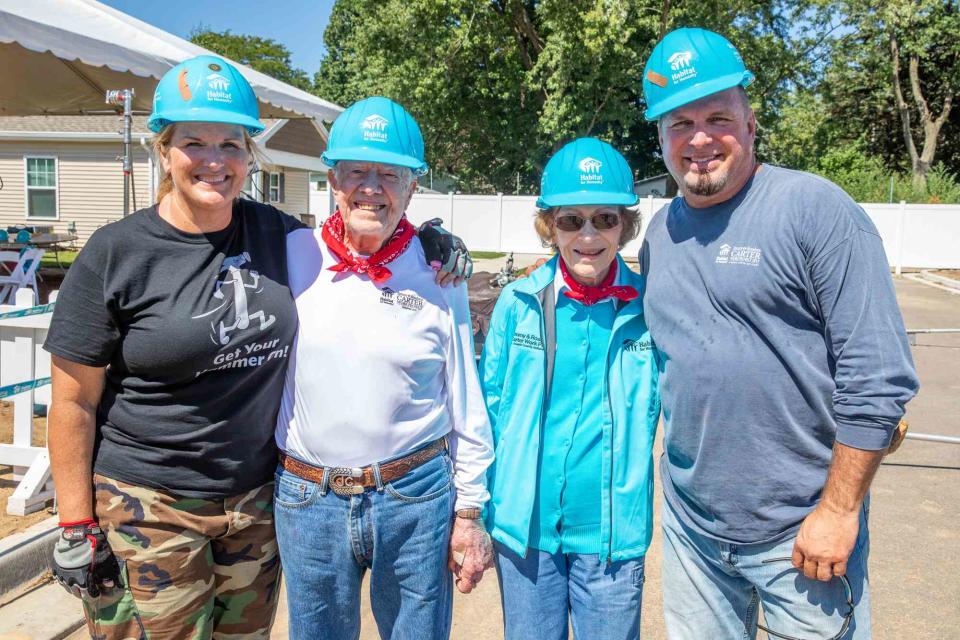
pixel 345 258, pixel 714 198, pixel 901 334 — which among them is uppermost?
pixel 714 198

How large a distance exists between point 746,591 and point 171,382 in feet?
5.99

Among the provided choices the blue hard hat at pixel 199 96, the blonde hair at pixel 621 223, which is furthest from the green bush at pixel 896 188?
the blue hard hat at pixel 199 96

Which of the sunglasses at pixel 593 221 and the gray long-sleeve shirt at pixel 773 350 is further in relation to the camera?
the sunglasses at pixel 593 221

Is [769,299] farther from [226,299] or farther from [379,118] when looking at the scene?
[226,299]

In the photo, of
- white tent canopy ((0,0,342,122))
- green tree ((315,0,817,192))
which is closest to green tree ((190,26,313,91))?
green tree ((315,0,817,192))

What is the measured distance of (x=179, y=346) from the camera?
6.45ft

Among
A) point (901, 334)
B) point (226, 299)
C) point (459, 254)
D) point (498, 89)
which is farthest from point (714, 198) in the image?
point (498, 89)

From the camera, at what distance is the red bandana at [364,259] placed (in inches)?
83.9

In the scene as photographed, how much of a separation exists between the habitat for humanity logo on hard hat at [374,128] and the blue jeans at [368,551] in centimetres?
100

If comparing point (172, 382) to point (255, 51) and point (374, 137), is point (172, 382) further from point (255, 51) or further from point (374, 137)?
point (255, 51)

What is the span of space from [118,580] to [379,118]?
5.10 feet

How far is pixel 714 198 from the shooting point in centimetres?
209

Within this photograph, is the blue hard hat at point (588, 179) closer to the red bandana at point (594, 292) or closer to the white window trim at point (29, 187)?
the red bandana at point (594, 292)

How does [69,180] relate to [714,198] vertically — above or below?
above
